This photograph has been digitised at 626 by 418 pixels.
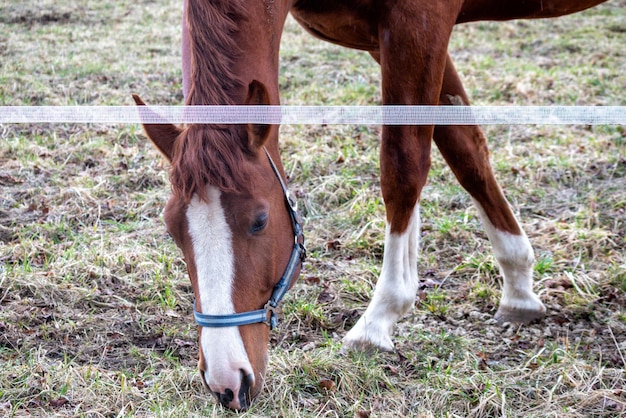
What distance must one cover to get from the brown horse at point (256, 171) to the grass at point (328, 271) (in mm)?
359

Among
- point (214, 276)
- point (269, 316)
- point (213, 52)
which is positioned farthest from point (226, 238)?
point (213, 52)

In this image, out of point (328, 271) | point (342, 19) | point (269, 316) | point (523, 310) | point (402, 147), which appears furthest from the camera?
point (328, 271)

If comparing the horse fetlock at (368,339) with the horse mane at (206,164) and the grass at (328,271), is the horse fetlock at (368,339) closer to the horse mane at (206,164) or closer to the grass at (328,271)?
the grass at (328,271)

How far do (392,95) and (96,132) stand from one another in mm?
3375

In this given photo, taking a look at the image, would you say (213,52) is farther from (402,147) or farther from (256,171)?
(402,147)

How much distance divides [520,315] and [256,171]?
5.48 ft

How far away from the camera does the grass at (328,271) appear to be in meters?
2.64

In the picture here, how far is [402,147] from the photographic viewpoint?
2822 millimetres

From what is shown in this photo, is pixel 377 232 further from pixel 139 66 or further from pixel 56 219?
pixel 139 66

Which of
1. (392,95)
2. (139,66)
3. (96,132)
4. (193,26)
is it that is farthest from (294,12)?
(139,66)

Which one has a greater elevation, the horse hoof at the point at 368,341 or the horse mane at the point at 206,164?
the horse mane at the point at 206,164

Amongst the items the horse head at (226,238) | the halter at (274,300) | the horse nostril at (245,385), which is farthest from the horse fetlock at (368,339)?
the horse nostril at (245,385)

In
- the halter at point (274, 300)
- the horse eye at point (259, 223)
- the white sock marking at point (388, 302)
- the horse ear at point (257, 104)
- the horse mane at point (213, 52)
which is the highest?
the horse mane at point (213, 52)

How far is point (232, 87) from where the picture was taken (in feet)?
7.41
